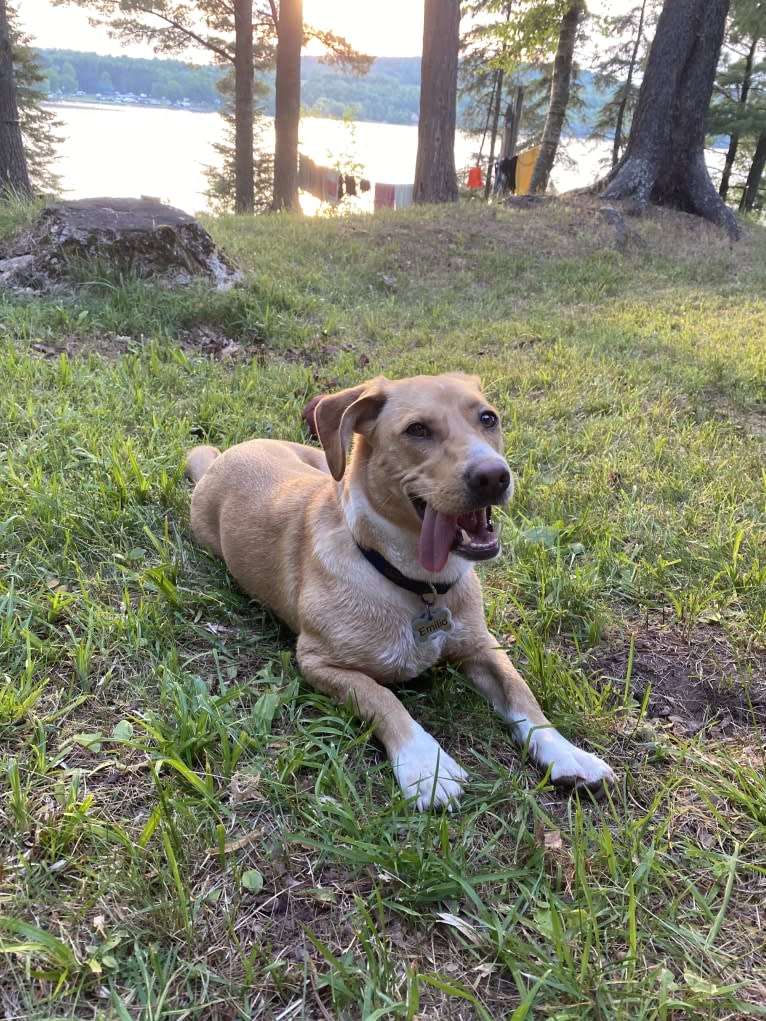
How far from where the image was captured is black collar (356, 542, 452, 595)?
7.87 feet

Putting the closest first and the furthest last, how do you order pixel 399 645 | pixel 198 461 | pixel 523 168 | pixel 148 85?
pixel 399 645 < pixel 198 461 < pixel 523 168 < pixel 148 85

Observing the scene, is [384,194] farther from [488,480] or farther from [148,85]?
[148,85]

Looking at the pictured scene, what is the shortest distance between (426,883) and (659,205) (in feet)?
43.6

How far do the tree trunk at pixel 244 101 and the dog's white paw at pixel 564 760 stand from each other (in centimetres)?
1613

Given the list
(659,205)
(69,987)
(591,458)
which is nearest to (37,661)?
(69,987)

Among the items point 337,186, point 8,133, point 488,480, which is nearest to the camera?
point 488,480

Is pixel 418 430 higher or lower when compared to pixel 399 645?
higher

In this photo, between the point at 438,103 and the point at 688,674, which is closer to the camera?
the point at 688,674

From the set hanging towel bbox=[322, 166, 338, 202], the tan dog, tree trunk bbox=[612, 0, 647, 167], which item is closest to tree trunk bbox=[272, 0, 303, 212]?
hanging towel bbox=[322, 166, 338, 202]

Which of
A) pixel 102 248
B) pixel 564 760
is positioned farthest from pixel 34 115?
pixel 564 760

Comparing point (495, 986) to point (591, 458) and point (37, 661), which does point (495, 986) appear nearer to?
point (37, 661)

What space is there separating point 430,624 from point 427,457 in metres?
0.59

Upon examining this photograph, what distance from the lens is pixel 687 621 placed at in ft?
9.15

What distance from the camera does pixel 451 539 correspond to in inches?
89.7
